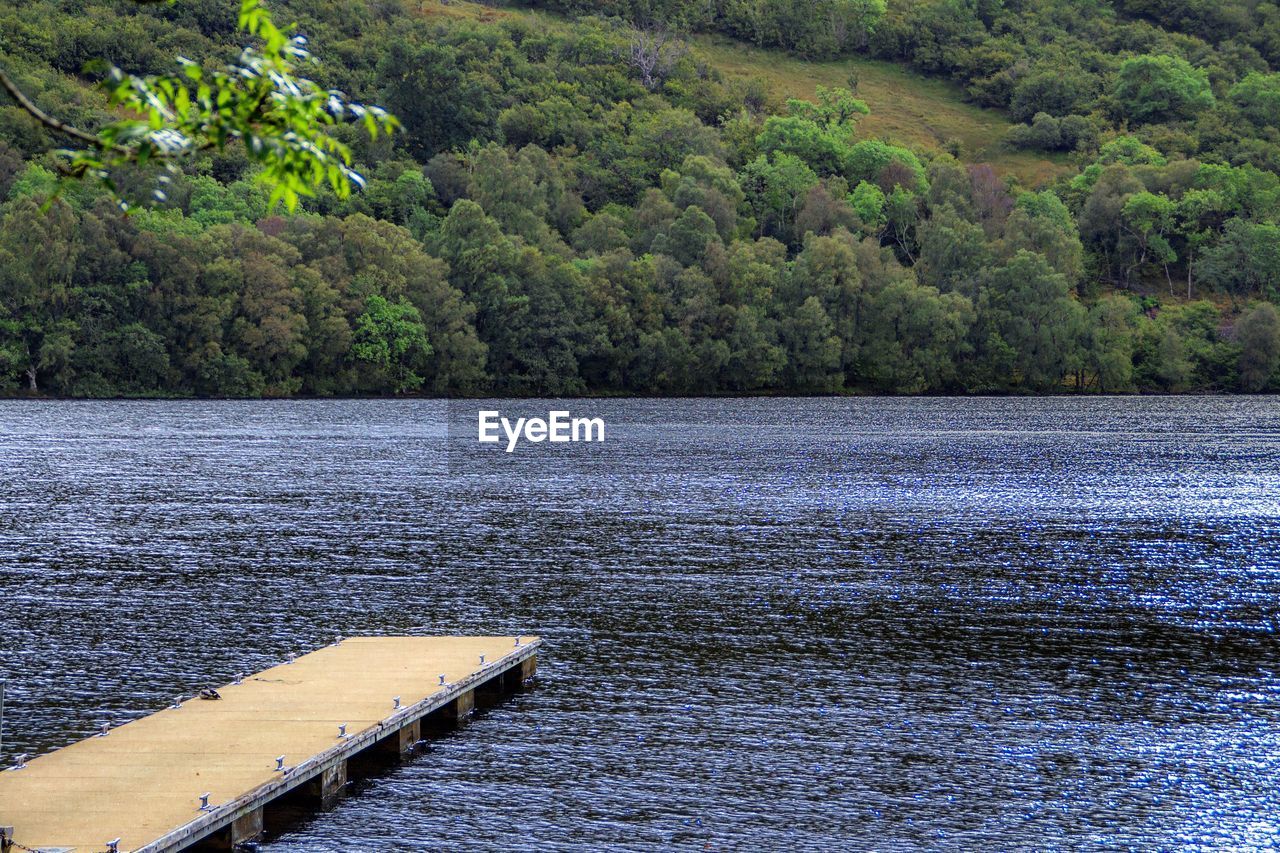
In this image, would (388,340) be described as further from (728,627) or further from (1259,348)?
(728,627)

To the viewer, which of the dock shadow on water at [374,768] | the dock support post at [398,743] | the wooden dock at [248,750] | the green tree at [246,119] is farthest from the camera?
the dock support post at [398,743]

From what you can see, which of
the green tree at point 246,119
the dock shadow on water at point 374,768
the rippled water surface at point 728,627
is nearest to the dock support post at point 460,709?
the dock shadow on water at point 374,768

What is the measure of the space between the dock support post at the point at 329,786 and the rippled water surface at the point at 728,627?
1.42ft

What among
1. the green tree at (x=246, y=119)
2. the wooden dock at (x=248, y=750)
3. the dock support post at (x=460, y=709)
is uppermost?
the green tree at (x=246, y=119)

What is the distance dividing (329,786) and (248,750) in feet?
4.73

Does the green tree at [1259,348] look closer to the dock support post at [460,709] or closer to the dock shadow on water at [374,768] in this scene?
the dock shadow on water at [374,768]

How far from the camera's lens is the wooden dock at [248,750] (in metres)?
20.3

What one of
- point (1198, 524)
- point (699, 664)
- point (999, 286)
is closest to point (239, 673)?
point (699, 664)

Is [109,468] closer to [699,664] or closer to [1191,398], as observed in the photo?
[699,664]

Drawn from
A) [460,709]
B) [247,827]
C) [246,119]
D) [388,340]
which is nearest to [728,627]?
[460,709]

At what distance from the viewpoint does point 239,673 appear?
33.2 meters

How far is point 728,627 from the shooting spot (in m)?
39.6

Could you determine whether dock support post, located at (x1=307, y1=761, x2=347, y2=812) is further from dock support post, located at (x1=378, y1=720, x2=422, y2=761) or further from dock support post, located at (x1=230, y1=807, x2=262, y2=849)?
dock support post, located at (x1=378, y1=720, x2=422, y2=761)

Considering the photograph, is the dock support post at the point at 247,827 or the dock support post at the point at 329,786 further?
the dock support post at the point at 329,786
